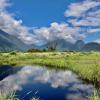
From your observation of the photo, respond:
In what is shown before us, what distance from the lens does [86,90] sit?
34719mm

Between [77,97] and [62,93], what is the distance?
369 centimetres

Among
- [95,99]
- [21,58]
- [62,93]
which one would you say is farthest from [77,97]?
[21,58]

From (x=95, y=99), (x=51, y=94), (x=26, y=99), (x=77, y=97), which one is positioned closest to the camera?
(x=95, y=99)

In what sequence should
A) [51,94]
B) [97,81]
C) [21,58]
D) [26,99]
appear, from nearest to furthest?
[26,99]
[51,94]
[97,81]
[21,58]

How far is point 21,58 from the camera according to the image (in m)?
111

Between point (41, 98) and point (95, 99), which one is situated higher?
point (95, 99)

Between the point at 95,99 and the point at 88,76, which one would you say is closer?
the point at 95,99

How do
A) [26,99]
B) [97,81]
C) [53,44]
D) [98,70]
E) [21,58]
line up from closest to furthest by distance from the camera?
[26,99]
[97,81]
[98,70]
[21,58]
[53,44]

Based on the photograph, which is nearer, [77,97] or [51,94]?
[77,97]

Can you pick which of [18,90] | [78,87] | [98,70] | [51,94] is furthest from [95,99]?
[98,70]

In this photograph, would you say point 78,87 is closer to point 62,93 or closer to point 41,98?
point 62,93

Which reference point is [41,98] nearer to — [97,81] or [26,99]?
[26,99]

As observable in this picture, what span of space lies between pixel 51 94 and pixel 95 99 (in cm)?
1854

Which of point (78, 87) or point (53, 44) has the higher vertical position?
point (53, 44)
